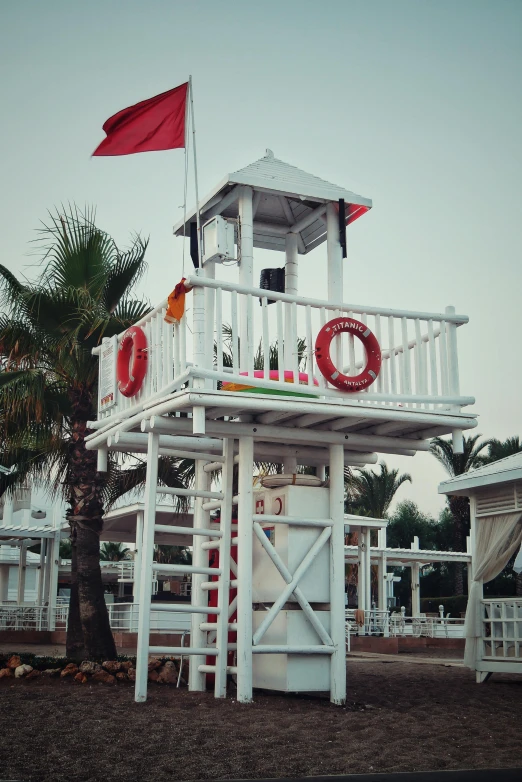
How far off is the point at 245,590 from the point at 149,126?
19.7ft

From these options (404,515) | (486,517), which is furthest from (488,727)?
(404,515)

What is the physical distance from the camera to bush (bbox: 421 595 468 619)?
44625 millimetres

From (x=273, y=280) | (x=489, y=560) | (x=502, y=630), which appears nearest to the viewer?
(x=273, y=280)

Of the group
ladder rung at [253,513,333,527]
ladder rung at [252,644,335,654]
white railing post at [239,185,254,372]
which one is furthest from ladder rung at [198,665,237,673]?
white railing post at [239,185,254,372]

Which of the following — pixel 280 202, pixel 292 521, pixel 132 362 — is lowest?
pixel 292 521

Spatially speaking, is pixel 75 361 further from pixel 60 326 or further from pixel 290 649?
pixel 290 649

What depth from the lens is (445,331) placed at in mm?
11180

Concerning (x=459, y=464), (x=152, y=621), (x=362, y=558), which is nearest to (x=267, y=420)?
(x=152, y=621)

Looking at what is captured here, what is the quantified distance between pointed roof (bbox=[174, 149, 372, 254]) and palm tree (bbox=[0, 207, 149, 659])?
337 cm

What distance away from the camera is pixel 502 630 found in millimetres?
14336

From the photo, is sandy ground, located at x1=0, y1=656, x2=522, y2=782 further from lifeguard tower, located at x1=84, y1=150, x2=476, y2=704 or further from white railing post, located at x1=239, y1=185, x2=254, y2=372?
white railing post, located at x1=239, y1=185, x2=254, y2=372

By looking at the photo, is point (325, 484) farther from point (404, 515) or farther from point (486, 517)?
point (404, 515)

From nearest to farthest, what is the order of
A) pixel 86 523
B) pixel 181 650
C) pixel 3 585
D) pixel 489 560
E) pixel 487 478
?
pixel 181 650, pixel 487 478, pixel 489 560, pixel 86 523, pixel 3 585

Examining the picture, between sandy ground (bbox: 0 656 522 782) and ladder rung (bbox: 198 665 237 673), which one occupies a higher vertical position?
ladder rung (bbox: 198 665 237 673)
